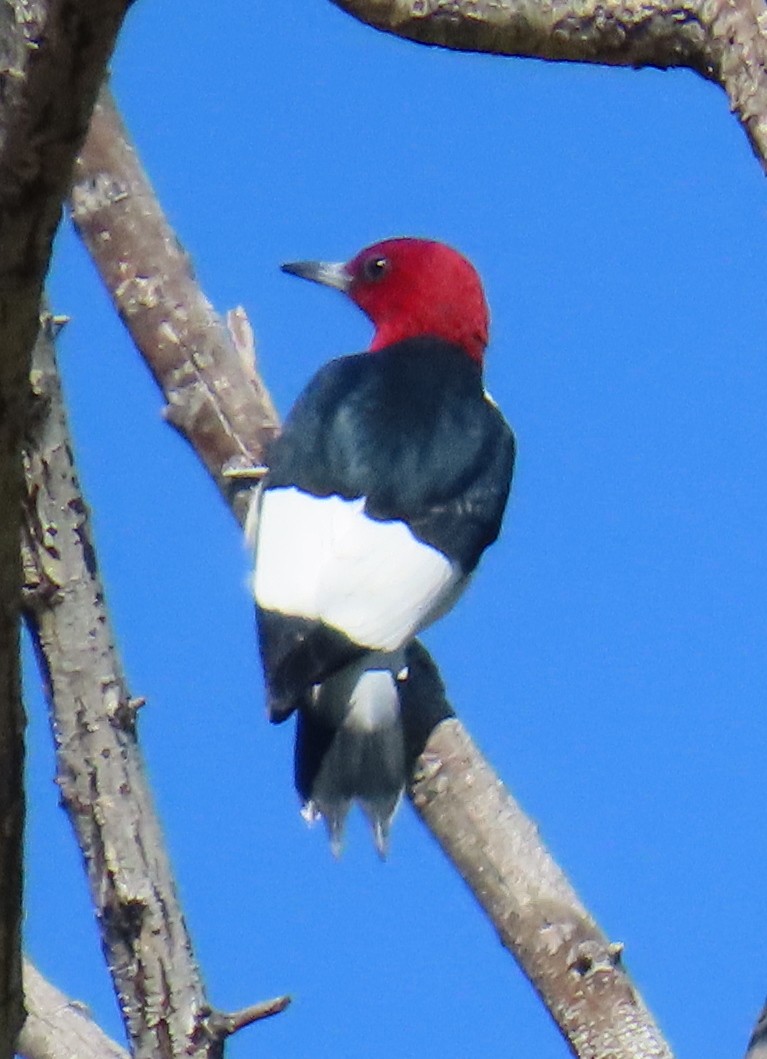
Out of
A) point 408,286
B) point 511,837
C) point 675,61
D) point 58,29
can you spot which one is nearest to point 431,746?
point 511,837

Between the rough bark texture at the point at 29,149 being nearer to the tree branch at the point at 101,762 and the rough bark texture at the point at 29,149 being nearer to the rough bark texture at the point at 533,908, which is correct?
the tree branch at the point at 101,762

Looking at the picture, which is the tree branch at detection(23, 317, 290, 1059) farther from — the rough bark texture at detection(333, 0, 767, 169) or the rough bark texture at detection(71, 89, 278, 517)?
the rough bark texture at detection(71, 89, 278, 517)

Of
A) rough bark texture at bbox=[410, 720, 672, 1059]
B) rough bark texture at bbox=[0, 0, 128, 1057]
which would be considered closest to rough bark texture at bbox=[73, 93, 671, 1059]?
rough bark texture at bbox=[410, 720, 672, 1059]

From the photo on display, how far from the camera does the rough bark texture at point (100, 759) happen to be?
2.43 m

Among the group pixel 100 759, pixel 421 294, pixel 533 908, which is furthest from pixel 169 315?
pixel 100 759

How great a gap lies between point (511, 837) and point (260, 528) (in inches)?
43.2

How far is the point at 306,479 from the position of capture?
13.5 ft

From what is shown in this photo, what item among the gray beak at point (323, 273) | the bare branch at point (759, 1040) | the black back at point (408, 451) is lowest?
the bare branch at point (759, 1040)

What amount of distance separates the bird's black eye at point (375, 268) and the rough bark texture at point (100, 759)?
277 centimetres

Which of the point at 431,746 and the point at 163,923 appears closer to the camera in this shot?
the point at 163,923

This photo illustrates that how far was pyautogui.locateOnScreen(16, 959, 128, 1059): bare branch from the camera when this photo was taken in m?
2.81

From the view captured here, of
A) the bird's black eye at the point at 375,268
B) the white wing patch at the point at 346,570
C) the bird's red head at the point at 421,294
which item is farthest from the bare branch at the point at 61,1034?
the bird's black eye at the point at 375,268

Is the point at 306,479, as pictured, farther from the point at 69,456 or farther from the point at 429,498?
the point at 69,456

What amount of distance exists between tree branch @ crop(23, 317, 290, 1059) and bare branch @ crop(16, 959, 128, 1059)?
39 centimetres
